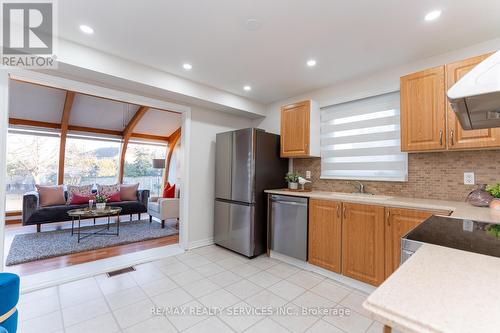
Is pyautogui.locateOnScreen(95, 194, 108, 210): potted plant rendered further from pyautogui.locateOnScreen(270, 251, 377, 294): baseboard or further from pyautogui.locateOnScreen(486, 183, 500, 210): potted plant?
pyautogui.locateOnScreen(486, 183, 500, 210): potted plant

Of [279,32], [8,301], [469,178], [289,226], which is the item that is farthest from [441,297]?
[289,226]

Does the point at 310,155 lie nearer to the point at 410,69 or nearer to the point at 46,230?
the point at 410,69

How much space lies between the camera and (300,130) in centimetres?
333

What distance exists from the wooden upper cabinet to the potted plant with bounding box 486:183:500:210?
180cm

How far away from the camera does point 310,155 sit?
3.28m

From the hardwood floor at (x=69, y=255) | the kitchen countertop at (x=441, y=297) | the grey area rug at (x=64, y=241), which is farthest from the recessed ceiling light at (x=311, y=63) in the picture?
the grey area rug at (x=64, y=241)

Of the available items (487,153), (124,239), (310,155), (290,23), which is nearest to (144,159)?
(124,239)

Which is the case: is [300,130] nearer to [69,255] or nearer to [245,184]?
[245,184]

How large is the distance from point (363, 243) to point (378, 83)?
1.96 metres

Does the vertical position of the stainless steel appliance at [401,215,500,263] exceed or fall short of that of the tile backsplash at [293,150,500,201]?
it falls short

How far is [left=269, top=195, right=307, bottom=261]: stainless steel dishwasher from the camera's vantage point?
9.46ft

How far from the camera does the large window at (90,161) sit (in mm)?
5945

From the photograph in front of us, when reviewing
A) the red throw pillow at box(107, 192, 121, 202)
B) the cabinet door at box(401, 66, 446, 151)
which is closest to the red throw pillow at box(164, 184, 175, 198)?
the red throw pillow at box(107, 192, 121, 202)

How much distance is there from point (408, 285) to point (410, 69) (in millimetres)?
2803
